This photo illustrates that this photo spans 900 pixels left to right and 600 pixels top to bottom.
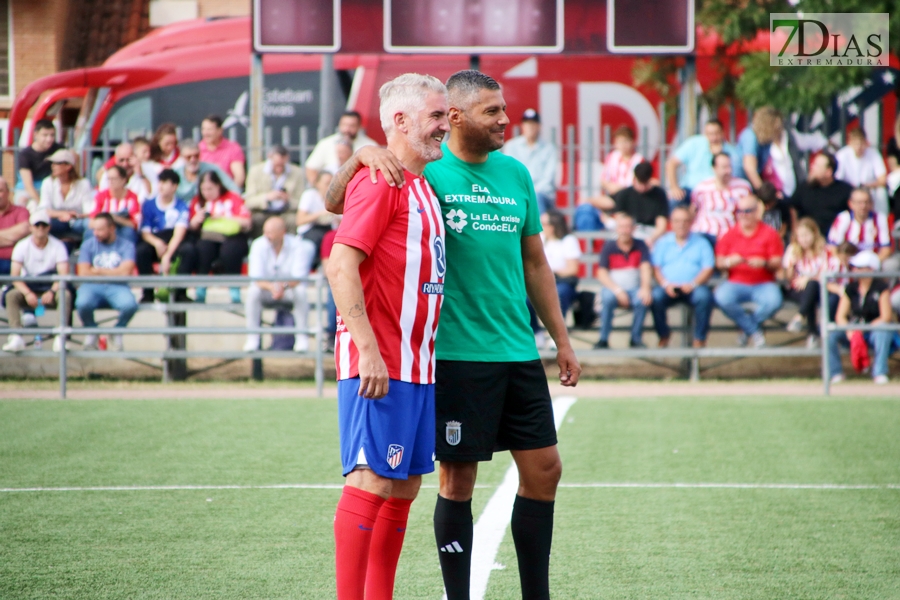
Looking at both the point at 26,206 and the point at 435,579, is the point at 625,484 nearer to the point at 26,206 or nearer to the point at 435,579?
the point at 435,579

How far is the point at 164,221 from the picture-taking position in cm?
1241

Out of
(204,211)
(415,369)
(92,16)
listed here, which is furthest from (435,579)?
(92,16)

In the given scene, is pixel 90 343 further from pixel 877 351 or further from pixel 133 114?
pixel 133 114

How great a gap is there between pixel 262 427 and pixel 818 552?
15.5 ft

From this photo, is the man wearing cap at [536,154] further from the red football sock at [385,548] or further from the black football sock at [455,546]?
the red football sock at [385,548]

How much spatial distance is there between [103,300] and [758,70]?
33.1 feet

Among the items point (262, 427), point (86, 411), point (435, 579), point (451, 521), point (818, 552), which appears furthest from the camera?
point (86, 411)

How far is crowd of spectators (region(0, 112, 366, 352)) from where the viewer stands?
35.9ft

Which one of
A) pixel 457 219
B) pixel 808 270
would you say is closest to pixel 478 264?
pixel 457 219

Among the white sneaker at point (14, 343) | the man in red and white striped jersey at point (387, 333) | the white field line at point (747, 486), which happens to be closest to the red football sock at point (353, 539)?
the man in red and white striped jersey at point (387, 333)

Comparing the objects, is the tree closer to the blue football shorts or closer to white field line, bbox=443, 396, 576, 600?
white field line, bbox=443, 396, 576, 600

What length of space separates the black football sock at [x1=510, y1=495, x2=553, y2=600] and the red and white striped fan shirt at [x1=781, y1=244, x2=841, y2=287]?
848cm

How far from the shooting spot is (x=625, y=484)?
19.9ft

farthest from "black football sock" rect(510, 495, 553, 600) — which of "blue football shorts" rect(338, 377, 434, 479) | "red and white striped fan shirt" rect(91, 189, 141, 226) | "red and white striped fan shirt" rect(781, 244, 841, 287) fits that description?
"red and white striped fan shirt" rect(91, 189, 141, 226)
